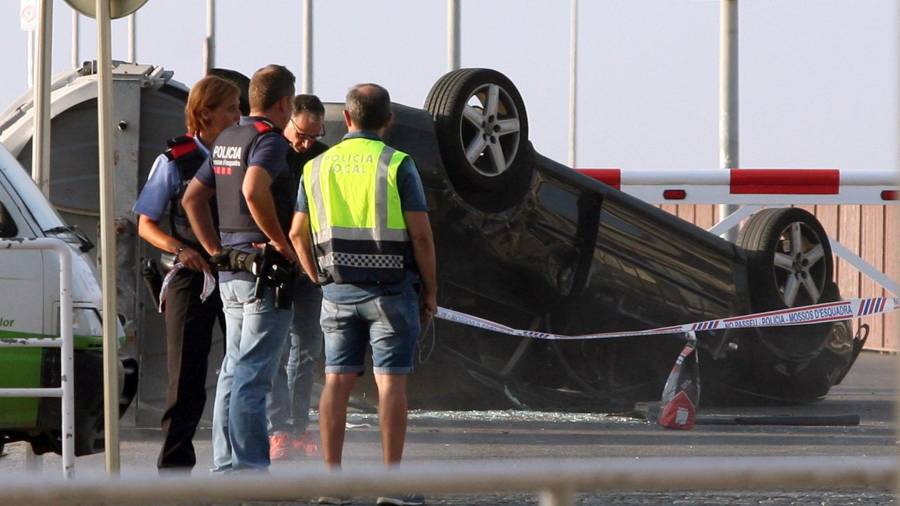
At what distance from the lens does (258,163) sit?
643cm

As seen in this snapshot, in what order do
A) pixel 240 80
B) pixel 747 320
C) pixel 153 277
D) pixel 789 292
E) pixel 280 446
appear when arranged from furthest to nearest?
pixel 789 292 < pixel 747 320 < pixel 240 80 < pixel 280 446 < pixel 153 277

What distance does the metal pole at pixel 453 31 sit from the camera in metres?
26.4

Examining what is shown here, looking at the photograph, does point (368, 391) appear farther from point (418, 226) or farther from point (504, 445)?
point (418, 226)

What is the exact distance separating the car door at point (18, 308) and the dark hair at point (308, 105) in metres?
1.53

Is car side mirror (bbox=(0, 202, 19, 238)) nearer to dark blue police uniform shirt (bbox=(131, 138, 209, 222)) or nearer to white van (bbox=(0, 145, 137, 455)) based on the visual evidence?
white van (bbox=(0, 145, 137, 455))

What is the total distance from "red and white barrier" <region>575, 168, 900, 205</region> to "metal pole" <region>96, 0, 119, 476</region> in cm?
575

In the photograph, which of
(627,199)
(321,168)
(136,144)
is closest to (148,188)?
(321,168)

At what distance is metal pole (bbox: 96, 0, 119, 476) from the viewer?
571cm

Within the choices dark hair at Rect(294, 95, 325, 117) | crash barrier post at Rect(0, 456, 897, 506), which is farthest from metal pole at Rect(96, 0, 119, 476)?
crash barrier post at Rect(0, 456, 897, 506)

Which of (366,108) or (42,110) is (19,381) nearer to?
(366,108)

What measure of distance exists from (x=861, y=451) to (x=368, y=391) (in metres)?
2.88

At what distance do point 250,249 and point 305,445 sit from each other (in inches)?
67.9

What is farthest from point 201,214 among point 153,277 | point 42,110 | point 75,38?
point 75,38

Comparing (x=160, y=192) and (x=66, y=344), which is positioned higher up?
(x=160, y=192)
